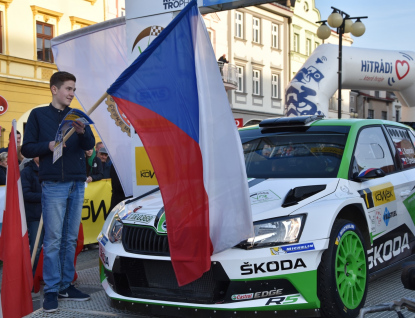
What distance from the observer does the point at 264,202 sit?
426 centimetres

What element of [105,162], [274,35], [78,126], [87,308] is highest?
[274,35]

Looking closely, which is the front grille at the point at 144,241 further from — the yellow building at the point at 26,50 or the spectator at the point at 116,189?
the yellow building at the point at 26,50

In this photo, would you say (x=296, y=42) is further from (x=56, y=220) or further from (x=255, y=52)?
(x=56, y=220)

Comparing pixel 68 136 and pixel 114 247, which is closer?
pixel 114 247

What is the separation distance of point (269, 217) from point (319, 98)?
42.5 ft

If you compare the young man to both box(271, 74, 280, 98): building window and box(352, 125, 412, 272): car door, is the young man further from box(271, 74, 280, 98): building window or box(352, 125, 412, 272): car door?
box(271, 74, 280, 98): building window

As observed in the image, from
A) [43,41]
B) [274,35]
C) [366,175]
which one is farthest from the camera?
[274,35]

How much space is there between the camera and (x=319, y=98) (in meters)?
16.6

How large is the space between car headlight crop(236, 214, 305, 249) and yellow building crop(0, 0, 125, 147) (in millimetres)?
20826

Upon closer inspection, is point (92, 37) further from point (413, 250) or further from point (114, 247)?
point (413, 250)

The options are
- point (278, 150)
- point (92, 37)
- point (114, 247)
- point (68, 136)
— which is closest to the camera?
point (114, 247)

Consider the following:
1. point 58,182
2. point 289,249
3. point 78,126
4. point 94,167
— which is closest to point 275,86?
point 94,167

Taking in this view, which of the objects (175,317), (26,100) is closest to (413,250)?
(175,317)

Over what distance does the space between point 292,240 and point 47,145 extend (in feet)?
7.46
